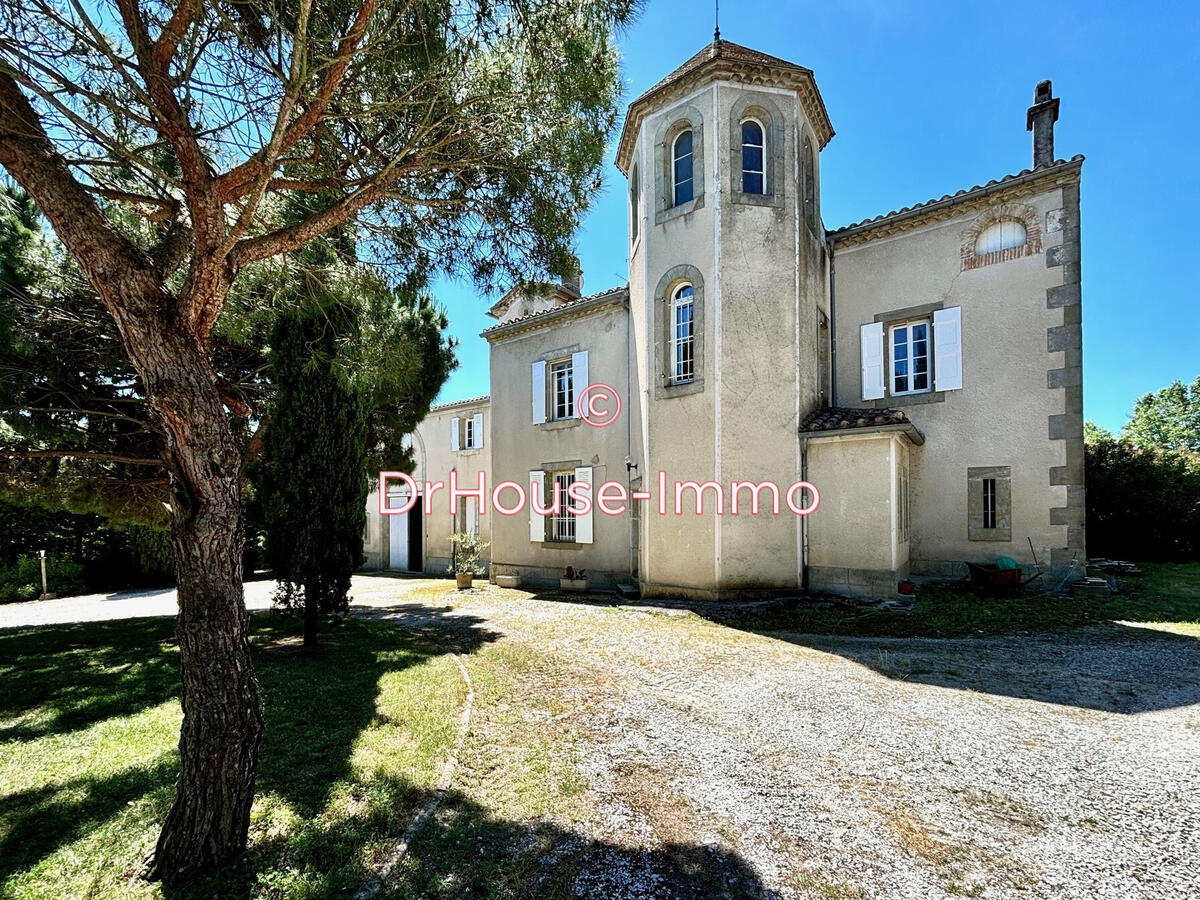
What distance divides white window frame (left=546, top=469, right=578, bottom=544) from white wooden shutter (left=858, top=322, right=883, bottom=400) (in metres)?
6.95

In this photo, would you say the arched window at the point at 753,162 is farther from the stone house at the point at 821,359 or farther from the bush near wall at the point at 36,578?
the bush near wall at the point at 36,578

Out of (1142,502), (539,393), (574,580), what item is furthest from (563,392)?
(1142,502)

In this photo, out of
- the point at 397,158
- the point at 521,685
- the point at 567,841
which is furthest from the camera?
the point at 521,685

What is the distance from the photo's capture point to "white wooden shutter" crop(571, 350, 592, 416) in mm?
13242

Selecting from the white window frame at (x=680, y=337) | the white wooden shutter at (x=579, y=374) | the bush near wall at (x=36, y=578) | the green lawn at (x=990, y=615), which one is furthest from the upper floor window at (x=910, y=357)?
the bush near wall at (x=36, y=578)

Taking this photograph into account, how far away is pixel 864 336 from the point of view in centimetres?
1173

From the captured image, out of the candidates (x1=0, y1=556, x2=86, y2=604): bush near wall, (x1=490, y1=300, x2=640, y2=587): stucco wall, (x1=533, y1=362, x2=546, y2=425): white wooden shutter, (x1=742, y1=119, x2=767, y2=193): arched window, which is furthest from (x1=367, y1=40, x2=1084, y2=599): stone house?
(x1=0, y1=556, x2=86, y2=604): bush near wall

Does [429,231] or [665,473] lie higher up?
[429,231]

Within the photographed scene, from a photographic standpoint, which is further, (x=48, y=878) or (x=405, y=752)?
(x=405, y=752)

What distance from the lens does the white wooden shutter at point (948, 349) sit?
10860 millimetres

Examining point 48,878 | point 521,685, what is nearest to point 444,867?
point 48,878

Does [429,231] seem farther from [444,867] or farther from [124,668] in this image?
[124,668]

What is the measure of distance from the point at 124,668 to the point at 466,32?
772 centimetres

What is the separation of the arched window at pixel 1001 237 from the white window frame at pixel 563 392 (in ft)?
29.4
